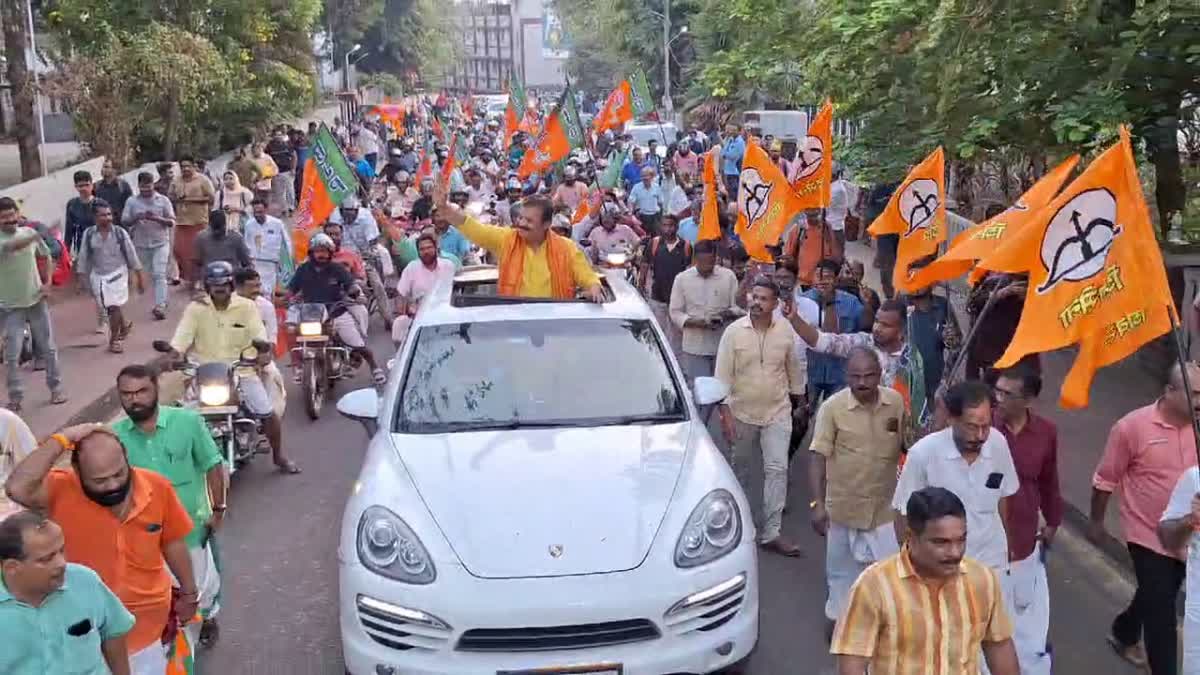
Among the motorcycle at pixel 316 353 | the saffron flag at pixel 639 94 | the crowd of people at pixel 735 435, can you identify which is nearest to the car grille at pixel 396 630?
the crowd of people at pixel 735 435

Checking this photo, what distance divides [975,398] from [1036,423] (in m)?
0.70

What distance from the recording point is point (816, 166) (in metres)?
10.7

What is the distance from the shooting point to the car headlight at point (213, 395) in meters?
8.85

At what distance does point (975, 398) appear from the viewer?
5129mm

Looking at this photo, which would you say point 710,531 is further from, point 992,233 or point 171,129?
point 171,129

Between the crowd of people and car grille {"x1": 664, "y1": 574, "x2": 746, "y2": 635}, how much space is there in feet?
2.34

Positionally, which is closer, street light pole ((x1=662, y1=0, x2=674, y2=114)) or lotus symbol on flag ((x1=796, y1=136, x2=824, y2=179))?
lotus symbol on flag ((x1=796, y1=136, x2=824, y2=179))

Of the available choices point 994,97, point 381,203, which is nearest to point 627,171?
point 381,203

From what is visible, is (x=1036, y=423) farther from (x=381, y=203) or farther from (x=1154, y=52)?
A: (x=381, y=203)

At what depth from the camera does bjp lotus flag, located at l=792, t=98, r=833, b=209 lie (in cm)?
1045

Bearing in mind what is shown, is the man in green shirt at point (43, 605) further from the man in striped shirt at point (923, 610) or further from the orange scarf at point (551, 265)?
→ the orange scarf at point (551, 265)

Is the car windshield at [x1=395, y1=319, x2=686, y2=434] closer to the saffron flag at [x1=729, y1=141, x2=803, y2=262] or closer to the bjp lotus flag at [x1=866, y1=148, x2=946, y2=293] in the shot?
the bjp lotus flag at [x1=866, y1=148, x2=946, y2=293]

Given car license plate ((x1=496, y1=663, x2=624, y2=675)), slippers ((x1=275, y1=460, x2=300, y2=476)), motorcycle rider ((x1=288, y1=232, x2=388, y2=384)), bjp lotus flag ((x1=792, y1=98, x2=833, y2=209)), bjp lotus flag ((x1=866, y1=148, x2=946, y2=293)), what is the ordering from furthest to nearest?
motorcycle rider ((x1=288, y1=232, x2=388, y2=384)), bjp lotus flag ((x1=792, y1=98, x2=833, y2=209)), slippers ((x1=275, y1=460, x2=300, y2=476)), bjp lotus flag ((x1=866, y1=148, x2=946, y2=293)), car license plate ((x1=496, y1=663, x2=624, y2=675))

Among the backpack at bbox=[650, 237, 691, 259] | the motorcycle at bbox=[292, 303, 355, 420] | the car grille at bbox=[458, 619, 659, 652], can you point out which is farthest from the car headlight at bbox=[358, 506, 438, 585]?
the backpack at bbox=[650, 237, 691, 259]
